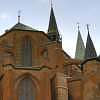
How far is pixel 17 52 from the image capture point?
4325cm

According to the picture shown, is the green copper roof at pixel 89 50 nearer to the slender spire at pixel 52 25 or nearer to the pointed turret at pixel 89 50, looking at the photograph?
the pointed turret at pixel 89 50

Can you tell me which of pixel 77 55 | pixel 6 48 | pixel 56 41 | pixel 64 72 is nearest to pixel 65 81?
pixel 64 72

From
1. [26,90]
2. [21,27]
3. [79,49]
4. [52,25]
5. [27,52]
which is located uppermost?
[52,25]

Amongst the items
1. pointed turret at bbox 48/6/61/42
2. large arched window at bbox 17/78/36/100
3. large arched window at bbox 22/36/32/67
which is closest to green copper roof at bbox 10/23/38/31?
large arched window at bbox 22/36/32/67

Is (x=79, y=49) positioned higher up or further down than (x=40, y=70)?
higher up

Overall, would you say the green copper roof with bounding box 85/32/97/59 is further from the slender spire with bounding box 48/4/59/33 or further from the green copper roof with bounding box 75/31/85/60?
the green copper roof with bounding box 75/31/85/60

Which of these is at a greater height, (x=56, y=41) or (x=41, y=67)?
(x=56, y=41)

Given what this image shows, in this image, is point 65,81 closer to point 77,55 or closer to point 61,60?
point 61,60

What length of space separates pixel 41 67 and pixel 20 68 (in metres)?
2.61

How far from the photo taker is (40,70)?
129 ft

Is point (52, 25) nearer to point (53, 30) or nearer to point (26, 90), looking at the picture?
point (53, 30)

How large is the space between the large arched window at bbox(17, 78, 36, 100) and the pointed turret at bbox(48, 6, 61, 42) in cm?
897

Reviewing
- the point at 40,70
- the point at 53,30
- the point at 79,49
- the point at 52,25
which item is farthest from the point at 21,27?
the point at 79,49

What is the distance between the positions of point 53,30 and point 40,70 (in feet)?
37.7
